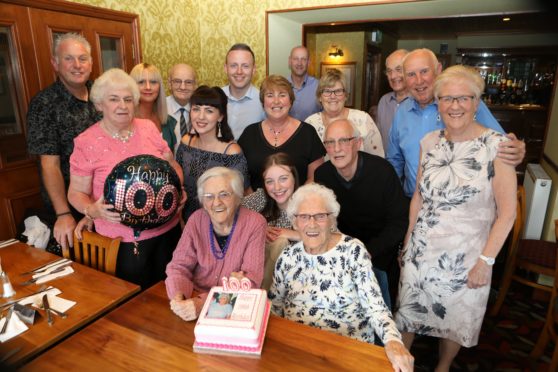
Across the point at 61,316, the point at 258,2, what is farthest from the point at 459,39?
the point at 61,316

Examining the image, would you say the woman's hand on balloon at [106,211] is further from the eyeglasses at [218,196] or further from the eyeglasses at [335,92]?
the eyeglasses at [335,92]

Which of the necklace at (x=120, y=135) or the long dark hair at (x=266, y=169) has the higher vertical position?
the necklace at (x=120, y=135)

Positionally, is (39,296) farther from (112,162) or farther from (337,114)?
(337,114)

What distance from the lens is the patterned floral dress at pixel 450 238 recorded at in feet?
5.72

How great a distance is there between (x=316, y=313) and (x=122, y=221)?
0.98 m

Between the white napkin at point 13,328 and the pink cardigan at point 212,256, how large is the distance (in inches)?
21.9

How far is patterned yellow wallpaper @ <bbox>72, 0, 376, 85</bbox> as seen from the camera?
3.87 m

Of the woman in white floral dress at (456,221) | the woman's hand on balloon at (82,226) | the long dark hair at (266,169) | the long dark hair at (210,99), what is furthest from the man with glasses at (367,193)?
the woman's hand on balloon at (82,226)

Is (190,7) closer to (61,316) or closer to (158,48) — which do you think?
(158,48)

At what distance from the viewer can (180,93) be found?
10.1 ft

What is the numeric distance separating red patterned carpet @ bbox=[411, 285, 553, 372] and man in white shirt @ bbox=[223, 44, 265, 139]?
2079mm

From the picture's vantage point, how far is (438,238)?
1.86 m

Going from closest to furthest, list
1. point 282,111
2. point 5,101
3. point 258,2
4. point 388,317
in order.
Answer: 1. point 388,317
2. point 282,111
3. point 5,101
4. point 258,2

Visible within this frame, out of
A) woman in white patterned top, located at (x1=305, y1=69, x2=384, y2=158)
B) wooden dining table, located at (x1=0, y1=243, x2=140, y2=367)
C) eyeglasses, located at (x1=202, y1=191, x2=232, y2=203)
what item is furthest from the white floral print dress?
woman in white patterned top, located at (x1=305, y1=69, x2=384, y2=158)
